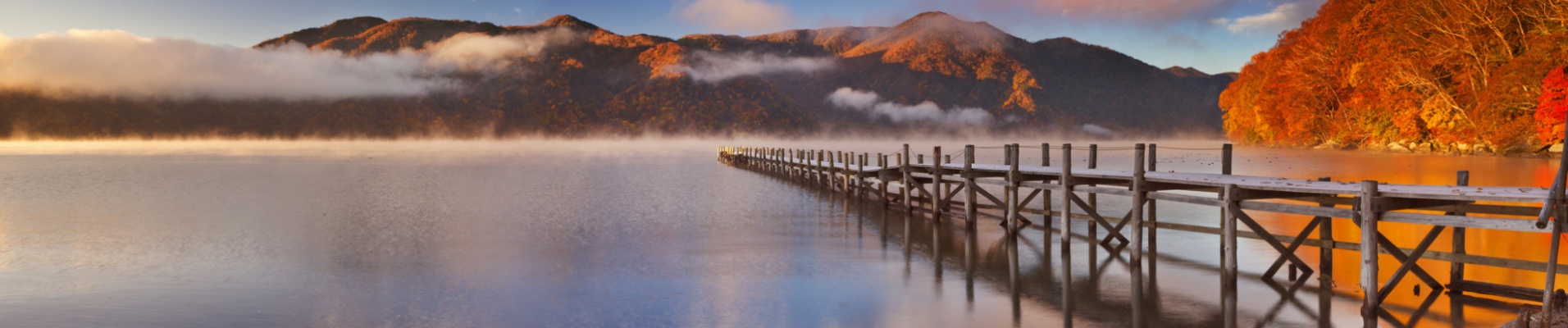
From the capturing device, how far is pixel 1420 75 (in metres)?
49.3

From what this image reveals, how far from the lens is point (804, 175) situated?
4353 centimetres

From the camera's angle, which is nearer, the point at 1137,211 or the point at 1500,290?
the point at 1500,290

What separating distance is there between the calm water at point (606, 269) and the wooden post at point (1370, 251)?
286 millimetres

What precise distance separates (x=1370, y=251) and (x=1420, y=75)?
46.6 m

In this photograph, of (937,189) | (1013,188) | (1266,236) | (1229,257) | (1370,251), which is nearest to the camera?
(1370,251)

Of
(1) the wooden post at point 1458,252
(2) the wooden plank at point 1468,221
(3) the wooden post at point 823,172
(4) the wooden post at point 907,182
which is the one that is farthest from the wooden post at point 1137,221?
(3) the wooden post at point 823,172

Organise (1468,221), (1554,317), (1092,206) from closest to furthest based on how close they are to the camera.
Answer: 1. (1554,317)
2. (1468,221)
3. (1092,206)

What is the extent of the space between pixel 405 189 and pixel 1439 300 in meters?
38.5

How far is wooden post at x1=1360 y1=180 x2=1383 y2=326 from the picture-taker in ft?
33.1

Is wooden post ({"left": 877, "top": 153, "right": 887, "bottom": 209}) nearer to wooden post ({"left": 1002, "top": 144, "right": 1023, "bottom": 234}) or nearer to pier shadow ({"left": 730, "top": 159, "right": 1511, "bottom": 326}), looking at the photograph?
pier shadow ({"left": 730, "top": 159, "right": 1511, "bottom": 326})

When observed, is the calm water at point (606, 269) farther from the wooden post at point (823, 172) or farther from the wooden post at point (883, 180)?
the wooden post at point (823, 172)

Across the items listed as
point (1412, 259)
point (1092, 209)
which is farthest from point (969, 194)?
point (1412, 259)

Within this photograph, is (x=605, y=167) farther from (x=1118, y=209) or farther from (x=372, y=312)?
(x=372, y=312)

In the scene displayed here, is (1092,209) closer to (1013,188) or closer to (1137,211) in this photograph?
(1013,188)
